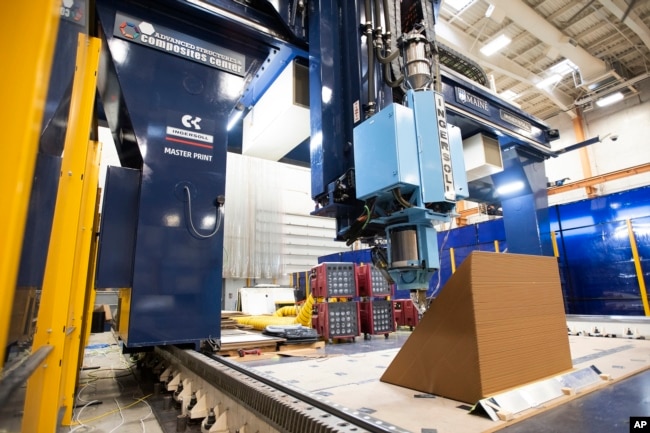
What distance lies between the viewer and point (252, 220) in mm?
10758

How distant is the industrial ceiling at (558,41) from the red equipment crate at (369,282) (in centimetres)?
533

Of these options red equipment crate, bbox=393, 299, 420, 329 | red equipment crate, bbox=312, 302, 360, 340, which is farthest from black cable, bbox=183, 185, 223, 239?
red equipment crate, bbox=393, 299, 420, 329

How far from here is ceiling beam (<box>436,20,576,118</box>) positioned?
807 centimetres

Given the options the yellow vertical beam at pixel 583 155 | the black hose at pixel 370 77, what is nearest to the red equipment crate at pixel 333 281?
the black hose at pixel 370 77

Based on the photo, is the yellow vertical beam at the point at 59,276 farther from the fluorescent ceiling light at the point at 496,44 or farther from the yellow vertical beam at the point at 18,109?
the fluorescent ceiling light at the point at 496,44

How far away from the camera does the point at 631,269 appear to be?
534 centimetres

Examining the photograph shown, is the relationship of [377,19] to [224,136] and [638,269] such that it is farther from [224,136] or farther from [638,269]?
[638,269]

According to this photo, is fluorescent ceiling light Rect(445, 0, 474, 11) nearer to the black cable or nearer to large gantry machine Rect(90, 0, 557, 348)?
large gantry machine Rect(90, 0, 557, 348)

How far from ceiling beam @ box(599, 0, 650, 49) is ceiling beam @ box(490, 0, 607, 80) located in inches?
34.2

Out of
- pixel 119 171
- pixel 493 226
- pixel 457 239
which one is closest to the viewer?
pixel 119 171

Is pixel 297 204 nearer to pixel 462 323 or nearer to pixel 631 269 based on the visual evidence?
pixel 631 269

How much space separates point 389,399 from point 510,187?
4.13m

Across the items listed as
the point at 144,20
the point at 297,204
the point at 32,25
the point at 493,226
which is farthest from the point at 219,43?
the point at 297,204

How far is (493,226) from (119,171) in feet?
23.4
